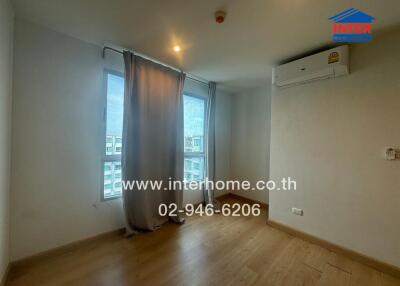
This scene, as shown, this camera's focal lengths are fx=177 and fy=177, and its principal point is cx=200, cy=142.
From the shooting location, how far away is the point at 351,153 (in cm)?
195

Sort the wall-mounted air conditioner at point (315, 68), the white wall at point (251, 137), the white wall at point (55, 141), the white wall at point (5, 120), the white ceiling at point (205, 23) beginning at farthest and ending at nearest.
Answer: the white wall at point (251, 137) → the wall-mounted air conditioner at point (315, 68) → the white wall at point (55, 141) → the white ceiling at point (205, 23) → the white wall at point (5, 120)

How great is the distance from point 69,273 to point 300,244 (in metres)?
2.53

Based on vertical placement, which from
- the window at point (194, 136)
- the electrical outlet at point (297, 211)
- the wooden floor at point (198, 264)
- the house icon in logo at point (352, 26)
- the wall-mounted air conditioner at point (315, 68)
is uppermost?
the house icon in logo at point (352, 26)

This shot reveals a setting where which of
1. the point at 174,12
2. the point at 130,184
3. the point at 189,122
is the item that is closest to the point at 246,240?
the point at 130,184

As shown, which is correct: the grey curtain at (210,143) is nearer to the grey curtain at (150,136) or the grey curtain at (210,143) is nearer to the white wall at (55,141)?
the grey curtain at (150,136)

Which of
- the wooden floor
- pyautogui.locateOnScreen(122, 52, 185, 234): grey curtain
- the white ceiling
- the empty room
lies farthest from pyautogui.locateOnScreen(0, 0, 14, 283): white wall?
pyautogui.locateOnScreen(122, 52, 185, 234): grey curtain

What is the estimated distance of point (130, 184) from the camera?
2314 mm

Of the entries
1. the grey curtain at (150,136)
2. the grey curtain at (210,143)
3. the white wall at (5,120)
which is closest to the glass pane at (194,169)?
the grey curtain at (210,143)

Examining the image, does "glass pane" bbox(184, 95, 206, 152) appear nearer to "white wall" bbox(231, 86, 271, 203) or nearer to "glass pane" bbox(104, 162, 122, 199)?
"white wall" bbox(231, 86, 271, 203)

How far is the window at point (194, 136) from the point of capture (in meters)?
Result: 3.23

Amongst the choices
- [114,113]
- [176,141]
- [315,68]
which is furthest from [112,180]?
[315,68]

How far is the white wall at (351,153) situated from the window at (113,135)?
90.0 inches

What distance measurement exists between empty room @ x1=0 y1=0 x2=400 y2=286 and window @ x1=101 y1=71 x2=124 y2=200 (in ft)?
0.06

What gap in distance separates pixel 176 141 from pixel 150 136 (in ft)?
1.39
